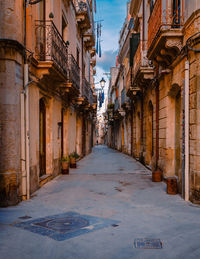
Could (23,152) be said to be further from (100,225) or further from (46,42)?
(46,42)

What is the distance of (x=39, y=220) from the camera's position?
550cm

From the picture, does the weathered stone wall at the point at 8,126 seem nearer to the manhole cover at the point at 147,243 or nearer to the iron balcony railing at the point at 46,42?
the iron balcony railing at the point at 46,42

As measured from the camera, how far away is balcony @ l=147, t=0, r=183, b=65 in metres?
7.91

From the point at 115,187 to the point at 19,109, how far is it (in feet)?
13.4

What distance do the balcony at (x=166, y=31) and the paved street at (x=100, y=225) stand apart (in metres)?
4.37

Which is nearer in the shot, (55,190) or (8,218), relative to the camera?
(8,218)

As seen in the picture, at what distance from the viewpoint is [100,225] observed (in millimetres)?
5121

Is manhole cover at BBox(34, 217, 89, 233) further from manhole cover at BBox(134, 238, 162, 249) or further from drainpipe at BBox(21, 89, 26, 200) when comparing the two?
drainpipe at BBox(21, 89, 26, 200)

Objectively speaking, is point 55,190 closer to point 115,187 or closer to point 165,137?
point 115,187

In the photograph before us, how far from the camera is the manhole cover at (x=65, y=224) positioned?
16.3ft

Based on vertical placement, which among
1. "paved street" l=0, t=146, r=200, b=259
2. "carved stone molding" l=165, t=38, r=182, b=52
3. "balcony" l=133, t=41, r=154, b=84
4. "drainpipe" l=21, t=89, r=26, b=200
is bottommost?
"paved street" l=0, t=146, r=200, b=259

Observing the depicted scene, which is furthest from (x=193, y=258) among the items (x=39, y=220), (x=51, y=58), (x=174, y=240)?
(x=51, y=58)

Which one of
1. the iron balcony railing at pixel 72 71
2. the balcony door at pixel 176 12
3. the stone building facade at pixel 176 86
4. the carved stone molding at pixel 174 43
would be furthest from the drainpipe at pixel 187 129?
the iron balcony railing at pixel 72 71

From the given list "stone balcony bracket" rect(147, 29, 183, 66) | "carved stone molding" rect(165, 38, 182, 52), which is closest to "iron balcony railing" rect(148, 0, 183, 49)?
"stone balcony bracket" rect(147, 29, 183, 66)
